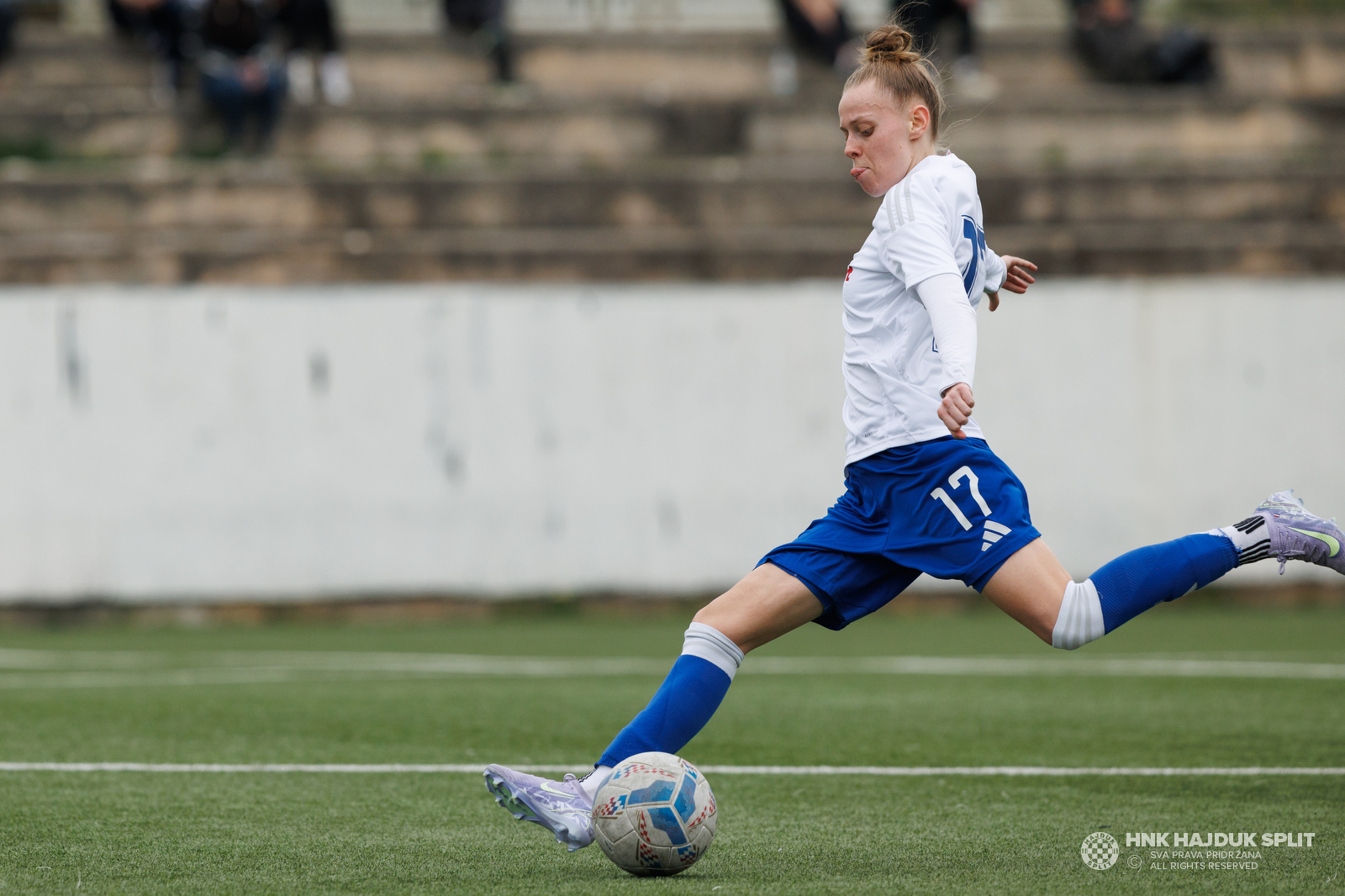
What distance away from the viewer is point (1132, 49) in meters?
16.4

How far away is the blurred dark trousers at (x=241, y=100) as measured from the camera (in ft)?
48.9

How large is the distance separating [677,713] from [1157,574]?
4.02ft

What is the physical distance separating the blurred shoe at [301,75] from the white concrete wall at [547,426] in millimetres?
4436

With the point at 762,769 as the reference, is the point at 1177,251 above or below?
above

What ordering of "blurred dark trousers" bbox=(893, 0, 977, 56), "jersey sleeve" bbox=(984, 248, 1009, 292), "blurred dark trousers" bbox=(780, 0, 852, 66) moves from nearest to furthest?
"jersey sleeve" bbox=(984, 248, 1009, 292)
"blurred dark trousers" bbox=(893, 0, 977, 56)
"blurred dark trousers" bbox=(780, 0, 852, 66)

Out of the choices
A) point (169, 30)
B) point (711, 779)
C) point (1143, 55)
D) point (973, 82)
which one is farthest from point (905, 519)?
point (169, 30)

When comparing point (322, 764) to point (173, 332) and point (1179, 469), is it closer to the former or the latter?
point (173, 332)

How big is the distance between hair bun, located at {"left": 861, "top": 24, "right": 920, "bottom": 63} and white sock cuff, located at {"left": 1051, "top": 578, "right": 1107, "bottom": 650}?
1.38 m

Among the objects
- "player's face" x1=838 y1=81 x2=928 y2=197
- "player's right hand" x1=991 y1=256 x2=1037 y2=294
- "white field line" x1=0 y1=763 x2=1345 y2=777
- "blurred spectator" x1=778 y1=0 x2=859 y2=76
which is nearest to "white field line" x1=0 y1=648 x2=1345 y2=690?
"white field line" x1=0 y1=763 x2=1345 y2=777

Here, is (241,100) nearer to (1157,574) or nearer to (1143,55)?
(1143,55)

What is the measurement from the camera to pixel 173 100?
51.0 feet

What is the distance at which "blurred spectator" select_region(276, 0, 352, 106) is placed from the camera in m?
16.0

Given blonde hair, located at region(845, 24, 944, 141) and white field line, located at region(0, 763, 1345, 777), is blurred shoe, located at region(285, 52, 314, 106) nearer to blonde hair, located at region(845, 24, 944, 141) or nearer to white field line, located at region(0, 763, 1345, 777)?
white field line, located at region(0, 763, 1345, 777)

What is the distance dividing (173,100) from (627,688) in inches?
387
